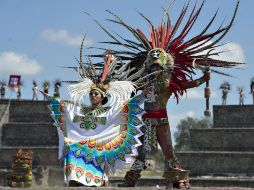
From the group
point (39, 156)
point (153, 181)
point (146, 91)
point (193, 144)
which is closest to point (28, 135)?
point (39, 156)

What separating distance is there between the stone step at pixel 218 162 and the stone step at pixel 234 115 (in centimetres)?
322

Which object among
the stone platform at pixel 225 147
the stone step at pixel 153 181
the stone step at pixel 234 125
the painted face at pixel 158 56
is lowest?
the stone step at pixel 153 181

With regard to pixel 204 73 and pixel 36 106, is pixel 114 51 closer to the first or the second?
pixel 204 73

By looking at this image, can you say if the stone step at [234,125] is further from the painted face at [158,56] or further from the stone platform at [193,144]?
the painted face at [158,56]

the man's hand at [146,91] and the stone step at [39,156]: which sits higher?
the man's hand at [146,91]

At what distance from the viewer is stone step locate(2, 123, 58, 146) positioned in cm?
3525

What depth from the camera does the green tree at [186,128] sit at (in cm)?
6462

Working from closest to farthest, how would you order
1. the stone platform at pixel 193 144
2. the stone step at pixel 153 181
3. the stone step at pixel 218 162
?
the stone step at pixel 153 181, the stone platform at pixel 193 144, the stone step at pixel 218 162

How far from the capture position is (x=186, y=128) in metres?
66.5

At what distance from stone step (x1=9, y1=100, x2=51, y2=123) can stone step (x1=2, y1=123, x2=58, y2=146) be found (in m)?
1.53

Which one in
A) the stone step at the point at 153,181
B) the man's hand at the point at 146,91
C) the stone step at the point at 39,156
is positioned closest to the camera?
the man's hand at the point at 146,91

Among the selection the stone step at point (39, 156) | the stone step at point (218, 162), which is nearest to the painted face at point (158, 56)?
the stone step at point (218, 162)

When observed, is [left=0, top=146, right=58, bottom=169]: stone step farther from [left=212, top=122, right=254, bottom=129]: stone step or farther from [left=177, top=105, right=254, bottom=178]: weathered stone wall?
[left=212, top=122, right=254, bottom=129]: stone step

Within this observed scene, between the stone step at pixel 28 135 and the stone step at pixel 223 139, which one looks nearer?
the stone step at pixel 223 139
